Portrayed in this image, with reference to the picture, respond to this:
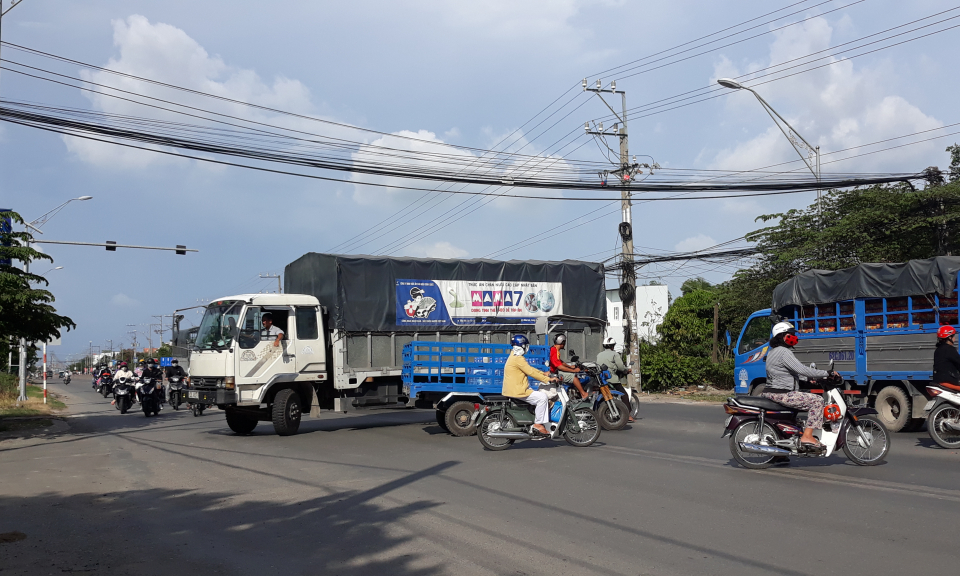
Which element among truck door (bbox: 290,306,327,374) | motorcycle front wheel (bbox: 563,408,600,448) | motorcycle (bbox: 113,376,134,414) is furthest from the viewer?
motorcycle (bbox: 113,376,134,414)

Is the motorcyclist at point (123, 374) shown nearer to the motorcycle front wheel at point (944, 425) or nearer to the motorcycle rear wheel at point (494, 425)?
the motorcycle rear wheel at point (494, 425)

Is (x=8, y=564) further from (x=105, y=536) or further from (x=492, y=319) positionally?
(x=492, y=319)

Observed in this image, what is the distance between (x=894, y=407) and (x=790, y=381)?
550cm

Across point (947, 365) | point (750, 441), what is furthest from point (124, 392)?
point (947, 365)

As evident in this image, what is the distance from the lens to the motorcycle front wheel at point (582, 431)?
11367 millimetres

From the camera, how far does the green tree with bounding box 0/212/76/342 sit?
44.2ft

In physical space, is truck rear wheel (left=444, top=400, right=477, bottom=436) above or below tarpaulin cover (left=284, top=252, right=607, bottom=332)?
below

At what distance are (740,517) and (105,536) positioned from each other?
541 cm

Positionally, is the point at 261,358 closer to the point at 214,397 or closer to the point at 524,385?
the point at 214,397

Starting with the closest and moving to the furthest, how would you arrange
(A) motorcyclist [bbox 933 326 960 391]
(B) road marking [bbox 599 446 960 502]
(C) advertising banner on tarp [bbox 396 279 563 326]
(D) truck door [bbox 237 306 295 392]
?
(B) road marking [bbox 599 446 960 502] < (A) motorcyclist [bbox 933 326 960 391] < (D) truck door [bbox 237 306 295 392] < (C) advertising banner on tarp [bbox 396 279 563 326]

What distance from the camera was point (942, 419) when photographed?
10336mm

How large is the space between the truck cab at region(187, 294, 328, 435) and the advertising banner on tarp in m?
1.92

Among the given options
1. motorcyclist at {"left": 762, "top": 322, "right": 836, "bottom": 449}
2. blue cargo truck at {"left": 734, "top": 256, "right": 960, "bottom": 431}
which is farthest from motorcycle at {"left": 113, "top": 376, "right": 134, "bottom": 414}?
motorcyclist at {"left": 762, "top": 322, "right": 836, "bottom": 449}

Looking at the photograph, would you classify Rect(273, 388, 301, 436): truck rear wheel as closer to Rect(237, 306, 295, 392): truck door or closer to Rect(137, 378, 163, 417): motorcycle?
Rect(237, 306, 295, 392): truck door
